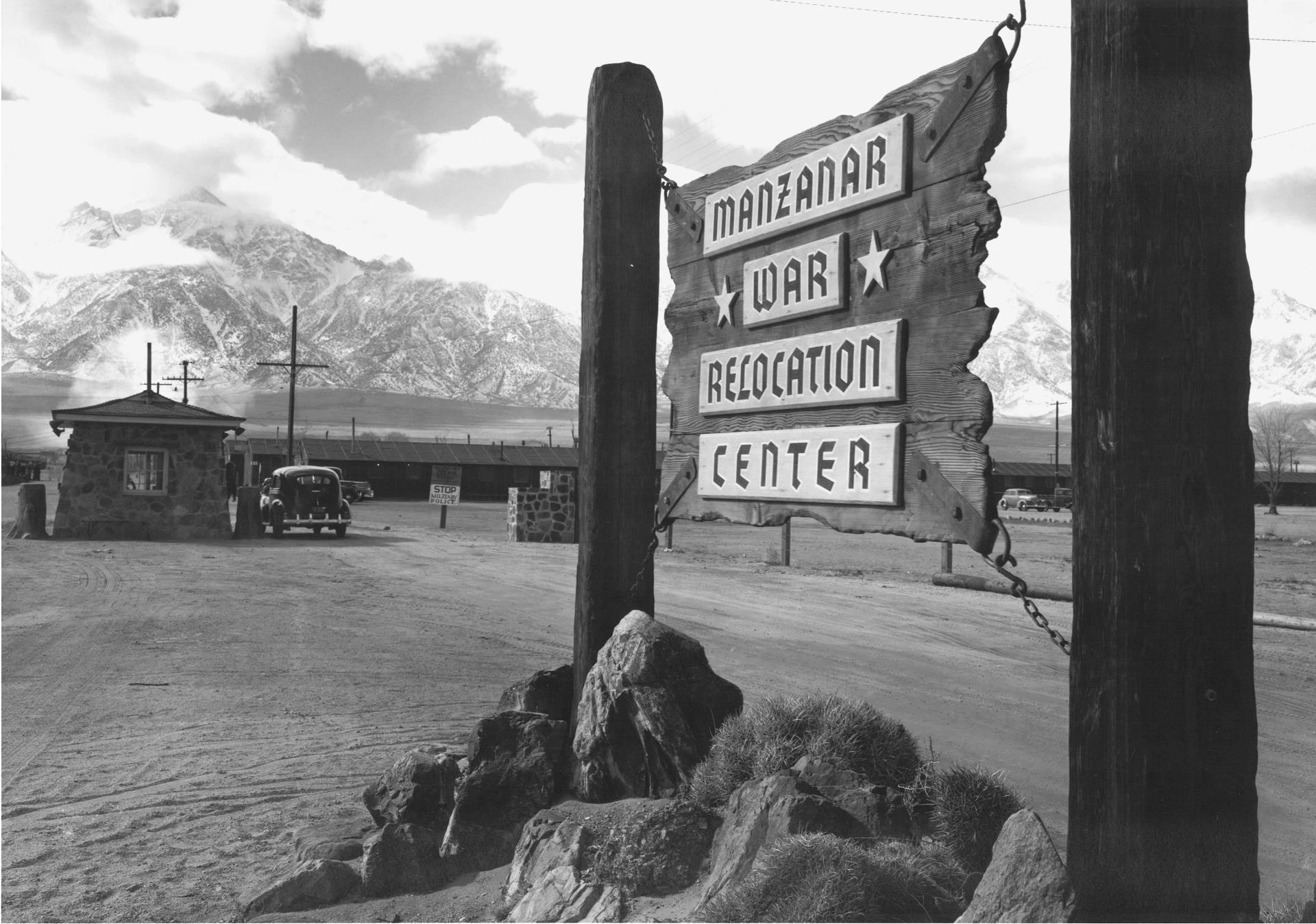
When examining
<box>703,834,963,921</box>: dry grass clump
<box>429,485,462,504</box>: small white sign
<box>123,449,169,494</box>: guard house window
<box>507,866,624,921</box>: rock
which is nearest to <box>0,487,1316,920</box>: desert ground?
<box>507,866,624,921</box>: rock

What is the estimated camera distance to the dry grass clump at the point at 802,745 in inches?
135

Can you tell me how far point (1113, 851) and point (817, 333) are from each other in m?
1.89

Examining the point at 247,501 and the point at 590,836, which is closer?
the point at 590,836

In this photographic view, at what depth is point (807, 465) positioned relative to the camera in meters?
3.60

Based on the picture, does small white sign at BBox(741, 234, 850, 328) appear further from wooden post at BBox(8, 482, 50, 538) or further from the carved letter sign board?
wooden post at BBox(8, 482, 50, 538)

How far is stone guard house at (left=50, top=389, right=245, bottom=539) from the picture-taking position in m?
21.7

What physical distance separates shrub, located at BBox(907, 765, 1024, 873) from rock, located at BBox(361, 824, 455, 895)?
6.02 feet

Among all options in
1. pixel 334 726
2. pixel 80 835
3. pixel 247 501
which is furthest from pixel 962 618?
pixel 247 501

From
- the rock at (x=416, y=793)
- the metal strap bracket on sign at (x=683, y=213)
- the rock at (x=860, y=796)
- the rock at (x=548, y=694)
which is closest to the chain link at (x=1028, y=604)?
the rock at (x=860, y=796)

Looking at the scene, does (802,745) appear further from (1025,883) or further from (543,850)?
(1025,883)

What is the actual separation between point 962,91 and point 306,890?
11.6 feet

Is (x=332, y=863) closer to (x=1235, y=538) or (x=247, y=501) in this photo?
(x=1235, y=538)

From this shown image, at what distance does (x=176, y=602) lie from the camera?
1179 cm

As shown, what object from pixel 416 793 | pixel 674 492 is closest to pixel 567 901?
pixel 416 793
